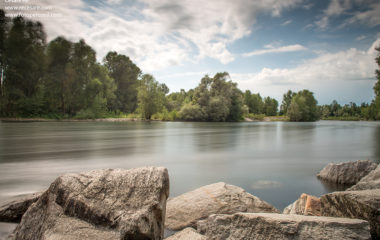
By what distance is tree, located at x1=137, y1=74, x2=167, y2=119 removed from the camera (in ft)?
200

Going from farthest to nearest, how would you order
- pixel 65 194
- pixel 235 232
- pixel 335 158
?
1. pixel 335 158
2. pixel 65 194
3. pixel 235 232

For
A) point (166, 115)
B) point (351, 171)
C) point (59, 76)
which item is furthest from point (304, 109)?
point (351, 171)

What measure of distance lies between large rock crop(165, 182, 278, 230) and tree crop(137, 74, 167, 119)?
57.6 metres

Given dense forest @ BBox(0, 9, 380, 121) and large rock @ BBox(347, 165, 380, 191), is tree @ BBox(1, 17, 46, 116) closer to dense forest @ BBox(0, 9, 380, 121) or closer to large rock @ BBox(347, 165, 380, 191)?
dense forest @ BBox(0, 9, 380, 121)

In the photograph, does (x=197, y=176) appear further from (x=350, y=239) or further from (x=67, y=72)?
(x=67, y=72)

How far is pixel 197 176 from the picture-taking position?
838cm

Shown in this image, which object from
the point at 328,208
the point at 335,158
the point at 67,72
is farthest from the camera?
the point at 67,72

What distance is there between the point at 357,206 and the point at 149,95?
59.8 metres

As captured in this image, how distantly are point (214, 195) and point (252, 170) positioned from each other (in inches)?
208

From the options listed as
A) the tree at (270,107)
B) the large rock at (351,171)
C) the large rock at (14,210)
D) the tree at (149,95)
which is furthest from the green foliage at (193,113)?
the tree at (270,107)

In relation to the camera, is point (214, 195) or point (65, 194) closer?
point (65, 194)

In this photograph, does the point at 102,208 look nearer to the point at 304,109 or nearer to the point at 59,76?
the point at 59,76

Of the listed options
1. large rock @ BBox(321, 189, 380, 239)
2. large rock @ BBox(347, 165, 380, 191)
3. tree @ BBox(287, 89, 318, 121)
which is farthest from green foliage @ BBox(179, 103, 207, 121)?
large rock @ BBox(321, 189, 380, 239)

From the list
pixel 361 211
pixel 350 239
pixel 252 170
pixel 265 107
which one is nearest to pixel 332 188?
pixel 252 170
